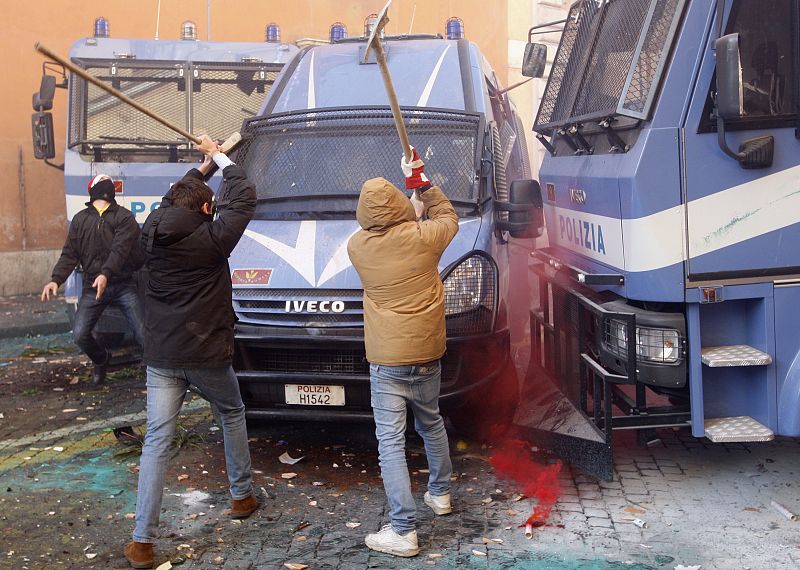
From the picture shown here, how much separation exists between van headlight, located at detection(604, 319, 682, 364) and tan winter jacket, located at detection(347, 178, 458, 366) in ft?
3.25

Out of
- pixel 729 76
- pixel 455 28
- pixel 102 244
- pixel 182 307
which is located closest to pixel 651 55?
pixel 729 76

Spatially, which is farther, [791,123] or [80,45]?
[80,45]

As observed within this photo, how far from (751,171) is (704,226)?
1.16ft

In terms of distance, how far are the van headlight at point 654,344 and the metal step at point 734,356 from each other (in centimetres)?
15

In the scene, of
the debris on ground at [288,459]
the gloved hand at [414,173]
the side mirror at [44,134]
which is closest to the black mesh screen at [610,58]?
the gloved hand at [414,173]

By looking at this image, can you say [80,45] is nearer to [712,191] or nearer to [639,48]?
[639,48]

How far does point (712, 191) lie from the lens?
4.91m

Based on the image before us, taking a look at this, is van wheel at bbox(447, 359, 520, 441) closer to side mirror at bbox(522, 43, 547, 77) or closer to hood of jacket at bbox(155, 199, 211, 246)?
hood of jacket at bbox(155, 199, 211, 246)

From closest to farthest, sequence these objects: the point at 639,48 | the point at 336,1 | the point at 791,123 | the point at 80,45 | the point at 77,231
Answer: the point at 791,123
the point at 639,48
the point at 77,231
the point at 80,45
the point at 336,1

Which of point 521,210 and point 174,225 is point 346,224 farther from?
point 174,225

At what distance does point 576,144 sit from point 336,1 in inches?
434

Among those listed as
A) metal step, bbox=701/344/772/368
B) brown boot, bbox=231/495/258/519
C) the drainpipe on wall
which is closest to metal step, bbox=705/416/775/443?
metal step, bbox=701/344/772/368

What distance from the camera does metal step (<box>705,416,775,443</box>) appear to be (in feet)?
16.2

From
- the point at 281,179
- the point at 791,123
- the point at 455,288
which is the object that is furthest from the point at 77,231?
the point at 791,123
